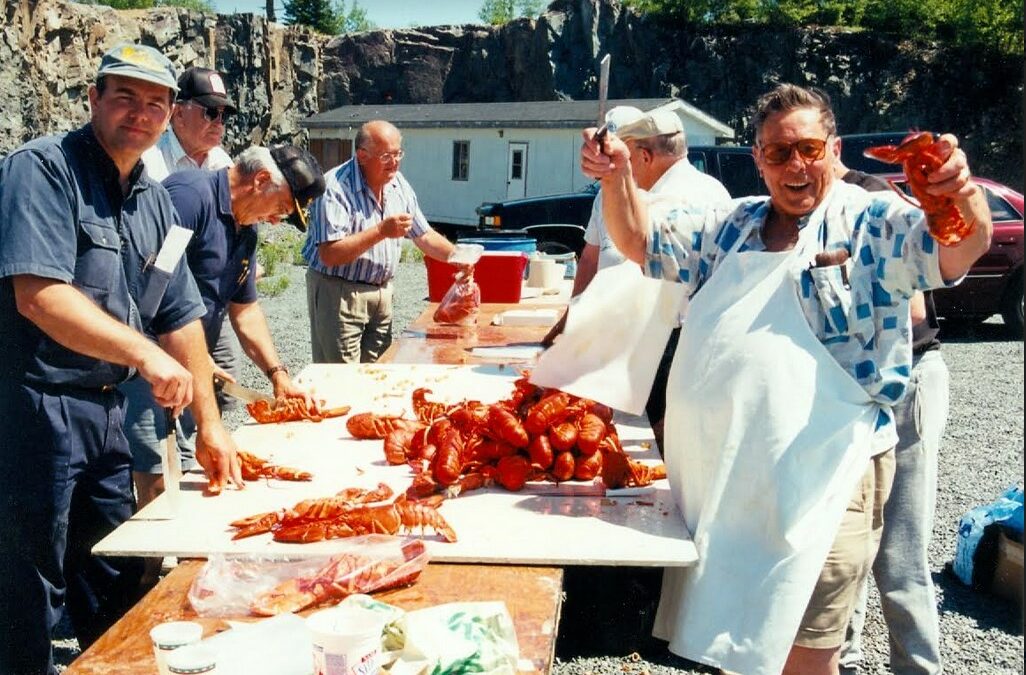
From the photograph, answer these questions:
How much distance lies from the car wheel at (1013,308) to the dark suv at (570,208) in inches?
133

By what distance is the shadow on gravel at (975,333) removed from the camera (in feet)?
37.9

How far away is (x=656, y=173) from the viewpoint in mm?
4383

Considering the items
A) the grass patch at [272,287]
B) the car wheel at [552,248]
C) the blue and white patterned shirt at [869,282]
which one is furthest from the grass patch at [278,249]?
the blue and white patterned shirt at [869,282]

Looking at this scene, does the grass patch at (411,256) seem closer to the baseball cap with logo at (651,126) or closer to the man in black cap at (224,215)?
the baseball cap with logo at (651,126)

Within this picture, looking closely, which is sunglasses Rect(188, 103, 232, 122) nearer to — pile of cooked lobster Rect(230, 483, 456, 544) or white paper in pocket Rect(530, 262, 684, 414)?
white paper in pocket Rect(530, 262, 684, 414)

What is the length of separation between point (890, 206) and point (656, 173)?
2.06 metres

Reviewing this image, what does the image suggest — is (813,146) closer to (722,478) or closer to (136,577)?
(722,478)

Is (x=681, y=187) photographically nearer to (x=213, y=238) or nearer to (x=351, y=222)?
(x=213, y=238)

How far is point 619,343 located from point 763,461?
0.86m

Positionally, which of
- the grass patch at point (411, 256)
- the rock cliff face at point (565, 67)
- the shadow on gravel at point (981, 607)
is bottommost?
the grass patch at point (411, 256)

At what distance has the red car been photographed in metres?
11.0

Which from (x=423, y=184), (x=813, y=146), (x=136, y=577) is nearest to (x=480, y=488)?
(x=136, y=577)

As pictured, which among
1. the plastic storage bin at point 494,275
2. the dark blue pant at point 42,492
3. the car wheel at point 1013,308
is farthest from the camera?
the car wheel at point 1013,308

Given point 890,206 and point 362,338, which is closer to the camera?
point 890,206
